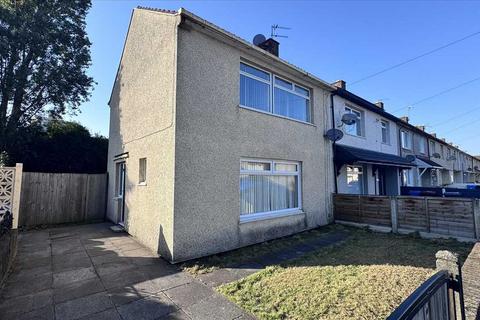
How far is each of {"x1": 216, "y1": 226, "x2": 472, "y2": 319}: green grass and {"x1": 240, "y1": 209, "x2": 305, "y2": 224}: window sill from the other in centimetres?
95

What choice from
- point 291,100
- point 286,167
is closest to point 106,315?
point 286,167

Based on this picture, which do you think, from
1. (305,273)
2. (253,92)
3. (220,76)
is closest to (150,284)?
(305,273)

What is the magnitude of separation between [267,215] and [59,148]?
1323 centimetres

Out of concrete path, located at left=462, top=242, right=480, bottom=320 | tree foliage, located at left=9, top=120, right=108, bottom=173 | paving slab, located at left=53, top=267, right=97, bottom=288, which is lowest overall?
paving slab, located at left=53, top=267, right=97, bottom=288

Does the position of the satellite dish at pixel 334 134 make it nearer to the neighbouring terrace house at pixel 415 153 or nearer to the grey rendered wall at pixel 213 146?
the grey rendered wall at pixel 213 146

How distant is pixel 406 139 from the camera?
66.3ft

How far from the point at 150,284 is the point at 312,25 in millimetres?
12287

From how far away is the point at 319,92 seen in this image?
1125 centimetres

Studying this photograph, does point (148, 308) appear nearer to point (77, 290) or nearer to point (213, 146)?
point (77, 290)

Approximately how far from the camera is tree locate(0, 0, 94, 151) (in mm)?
12688

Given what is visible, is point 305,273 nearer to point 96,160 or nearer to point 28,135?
point 96,160

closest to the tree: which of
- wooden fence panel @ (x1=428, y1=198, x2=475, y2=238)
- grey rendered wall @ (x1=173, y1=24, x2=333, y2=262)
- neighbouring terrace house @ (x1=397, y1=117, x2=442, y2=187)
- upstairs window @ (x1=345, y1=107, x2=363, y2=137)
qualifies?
grey rendered wall @ (x1=173, y1=24, x2=333, y2=262)

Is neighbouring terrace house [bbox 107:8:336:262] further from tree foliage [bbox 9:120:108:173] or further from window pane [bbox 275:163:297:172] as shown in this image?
tree foliage [bbox 9:120:108:173]

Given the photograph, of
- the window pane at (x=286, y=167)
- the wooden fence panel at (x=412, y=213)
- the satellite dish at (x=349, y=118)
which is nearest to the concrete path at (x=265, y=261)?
the wooden fence panel at (x=412, y=213)
